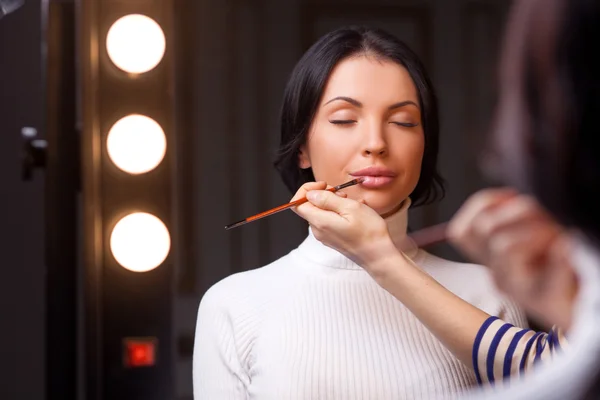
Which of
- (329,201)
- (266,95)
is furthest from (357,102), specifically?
(266,95)

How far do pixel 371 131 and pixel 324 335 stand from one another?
0.66ft

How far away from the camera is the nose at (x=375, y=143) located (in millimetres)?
738

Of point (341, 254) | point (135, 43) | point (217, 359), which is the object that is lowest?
point (217, 359)

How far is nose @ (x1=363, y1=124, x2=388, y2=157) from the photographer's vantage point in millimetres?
738

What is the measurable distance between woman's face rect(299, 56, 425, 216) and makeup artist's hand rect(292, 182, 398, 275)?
0.08 metres

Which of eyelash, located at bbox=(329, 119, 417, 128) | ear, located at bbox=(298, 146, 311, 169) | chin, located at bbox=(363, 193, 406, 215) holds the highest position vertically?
eyelash, located at bbox=(329, 119, 417, 128)

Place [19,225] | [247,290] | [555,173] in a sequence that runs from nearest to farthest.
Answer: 1. [555,173]
2. [247,290]
3. [19,225]

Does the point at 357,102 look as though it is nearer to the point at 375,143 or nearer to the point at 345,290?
the point at 375,143

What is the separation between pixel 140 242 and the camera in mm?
797

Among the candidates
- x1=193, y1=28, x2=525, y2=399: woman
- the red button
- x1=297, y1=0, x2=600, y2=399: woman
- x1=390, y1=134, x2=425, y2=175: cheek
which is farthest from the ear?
x1=297, y1=0, x2=600, y2=399: woman

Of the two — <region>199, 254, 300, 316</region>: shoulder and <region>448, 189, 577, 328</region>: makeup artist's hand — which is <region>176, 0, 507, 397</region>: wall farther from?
<region>448, 189, 577, 328</region>: makeup artist's hand

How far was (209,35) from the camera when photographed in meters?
1.31

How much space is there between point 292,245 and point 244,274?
1.23 feet

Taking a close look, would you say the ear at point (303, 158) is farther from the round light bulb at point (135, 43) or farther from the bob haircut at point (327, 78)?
the round light bulb at point (135, 43)
